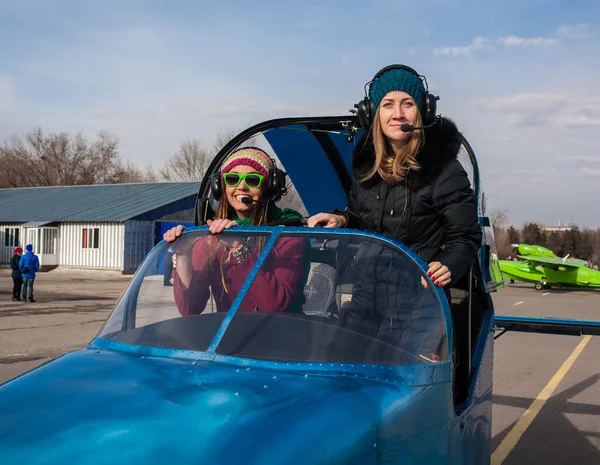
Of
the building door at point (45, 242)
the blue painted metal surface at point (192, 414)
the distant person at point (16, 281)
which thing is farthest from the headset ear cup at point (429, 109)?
the building door at point (45, 242)

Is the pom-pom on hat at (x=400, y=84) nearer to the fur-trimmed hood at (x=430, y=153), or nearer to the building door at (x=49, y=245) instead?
the fur-trimmed hood at (x=430, y=153)

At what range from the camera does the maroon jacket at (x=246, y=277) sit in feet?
8.99

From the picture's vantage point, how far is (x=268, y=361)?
2.39m

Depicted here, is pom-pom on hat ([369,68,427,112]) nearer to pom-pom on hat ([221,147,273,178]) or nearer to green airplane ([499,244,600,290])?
pom-pom on hat ([221,147,273,178])

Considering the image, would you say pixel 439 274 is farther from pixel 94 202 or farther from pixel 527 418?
pixel 94 202

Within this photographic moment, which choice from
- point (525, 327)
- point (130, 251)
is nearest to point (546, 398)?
point (525, 327)

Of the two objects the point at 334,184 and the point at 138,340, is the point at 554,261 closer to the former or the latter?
the point at 334,184

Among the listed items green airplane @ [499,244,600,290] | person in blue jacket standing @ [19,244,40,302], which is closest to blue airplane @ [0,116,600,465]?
person in blue jacket standing @ [19,244,40,302]

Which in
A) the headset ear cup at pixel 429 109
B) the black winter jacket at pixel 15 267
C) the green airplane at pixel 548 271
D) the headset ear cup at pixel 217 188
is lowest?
the green airplane at pixel 548 271

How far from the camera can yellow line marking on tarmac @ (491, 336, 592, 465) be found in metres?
6.06

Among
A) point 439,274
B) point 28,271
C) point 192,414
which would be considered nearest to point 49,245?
point 28,271

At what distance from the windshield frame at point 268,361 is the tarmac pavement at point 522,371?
3.58m

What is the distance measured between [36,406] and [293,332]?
95cm

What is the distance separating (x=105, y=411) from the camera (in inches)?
75.2
